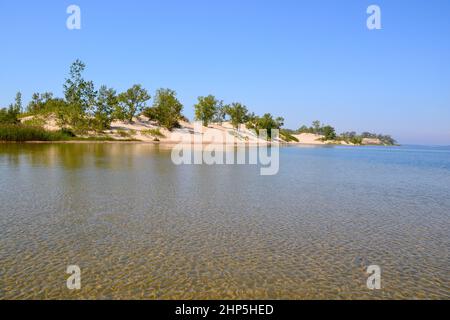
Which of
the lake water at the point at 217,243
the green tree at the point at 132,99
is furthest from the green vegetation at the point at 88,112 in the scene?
the lake water at the point at 217,243

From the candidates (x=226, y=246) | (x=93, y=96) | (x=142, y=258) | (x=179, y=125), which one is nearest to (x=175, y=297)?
(x=142, y=258)

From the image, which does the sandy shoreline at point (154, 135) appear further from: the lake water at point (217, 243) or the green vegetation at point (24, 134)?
the lake water at point (217, 243)

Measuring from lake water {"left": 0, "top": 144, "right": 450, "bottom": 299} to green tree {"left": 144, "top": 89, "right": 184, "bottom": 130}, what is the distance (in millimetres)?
98606

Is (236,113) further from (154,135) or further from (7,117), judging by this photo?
(7,117)

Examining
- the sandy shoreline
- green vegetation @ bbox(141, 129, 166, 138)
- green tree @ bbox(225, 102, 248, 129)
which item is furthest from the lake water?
green tree @ bbox(225, 102, 248, 129)

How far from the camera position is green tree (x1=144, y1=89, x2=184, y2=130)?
116m

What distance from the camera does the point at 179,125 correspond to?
12594 centimetres

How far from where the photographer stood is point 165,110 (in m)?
117

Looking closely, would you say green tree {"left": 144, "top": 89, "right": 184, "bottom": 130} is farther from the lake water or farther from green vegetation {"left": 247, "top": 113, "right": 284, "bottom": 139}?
the lake water

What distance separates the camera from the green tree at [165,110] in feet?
381

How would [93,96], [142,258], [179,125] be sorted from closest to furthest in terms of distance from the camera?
[142,258] → [93,96] → [179,125]
